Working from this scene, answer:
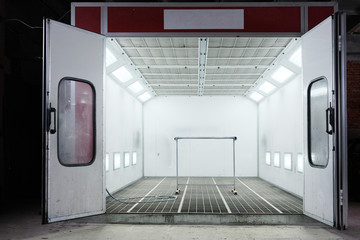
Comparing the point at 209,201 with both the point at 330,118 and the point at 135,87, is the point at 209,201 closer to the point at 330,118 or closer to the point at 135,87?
the point at 330,118

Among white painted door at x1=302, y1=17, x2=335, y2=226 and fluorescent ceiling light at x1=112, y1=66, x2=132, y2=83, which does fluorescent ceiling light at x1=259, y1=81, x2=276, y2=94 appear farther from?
white painted door at x1=302, y1=17, x2=335, y2=226

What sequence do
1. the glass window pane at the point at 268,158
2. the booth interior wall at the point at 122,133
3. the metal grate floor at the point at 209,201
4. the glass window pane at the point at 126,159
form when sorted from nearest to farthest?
the metal grate floor at the point at 209,201
the booth interior wall at the point at 122,133
the glass window pane at the point at 126,159
the glass window pane at the point at 268,158

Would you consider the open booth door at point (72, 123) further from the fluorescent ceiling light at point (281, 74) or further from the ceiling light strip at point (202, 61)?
the fluorescent ceiling light at point (281, 74)

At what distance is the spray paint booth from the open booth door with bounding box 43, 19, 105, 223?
0.02 meters

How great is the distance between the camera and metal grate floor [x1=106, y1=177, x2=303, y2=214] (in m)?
6.42

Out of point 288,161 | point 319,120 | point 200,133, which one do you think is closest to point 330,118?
point 319,120

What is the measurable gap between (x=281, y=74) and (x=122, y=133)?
4.53 metres

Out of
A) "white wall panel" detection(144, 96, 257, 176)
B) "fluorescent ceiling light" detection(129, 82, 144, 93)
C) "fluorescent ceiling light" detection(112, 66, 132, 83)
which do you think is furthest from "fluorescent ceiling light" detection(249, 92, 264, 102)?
"fluorescent ceiling light" detection(112, 66, 132, 83)

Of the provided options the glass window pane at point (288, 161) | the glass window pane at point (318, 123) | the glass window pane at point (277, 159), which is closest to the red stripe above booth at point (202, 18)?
the glass window pane at point (318, 123)

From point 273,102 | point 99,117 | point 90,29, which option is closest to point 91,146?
point 99,117

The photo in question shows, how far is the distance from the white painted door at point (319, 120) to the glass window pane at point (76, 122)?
3517mm

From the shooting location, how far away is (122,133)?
10.3 metres

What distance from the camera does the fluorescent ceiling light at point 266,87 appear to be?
10571 mm

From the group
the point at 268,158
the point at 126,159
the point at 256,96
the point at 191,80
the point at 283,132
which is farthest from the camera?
the point at 256,96
